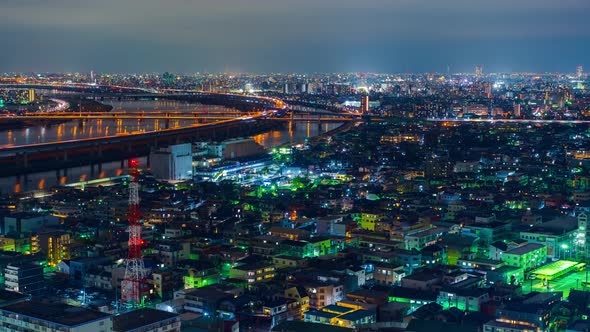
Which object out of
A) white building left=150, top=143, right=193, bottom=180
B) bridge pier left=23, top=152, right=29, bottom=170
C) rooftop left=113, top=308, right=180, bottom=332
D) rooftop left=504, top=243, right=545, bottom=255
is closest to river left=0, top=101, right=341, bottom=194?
bridge pier left=23, top=152, right=29, bottom=170

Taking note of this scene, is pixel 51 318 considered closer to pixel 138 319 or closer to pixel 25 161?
pixel 138 319

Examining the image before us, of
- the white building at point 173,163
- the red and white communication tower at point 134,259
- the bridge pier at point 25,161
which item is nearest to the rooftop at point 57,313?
the red and white communication tower at point 134,259

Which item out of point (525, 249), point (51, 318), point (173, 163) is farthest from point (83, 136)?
point (51, 318)

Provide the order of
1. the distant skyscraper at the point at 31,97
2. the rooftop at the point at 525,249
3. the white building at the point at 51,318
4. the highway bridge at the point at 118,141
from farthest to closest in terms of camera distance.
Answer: the distant skyscraper at the point at 31,97 < the highway bridge at the point at 118,141 < the rooftop at the point at 525,249 < the white building at the point at 51,318

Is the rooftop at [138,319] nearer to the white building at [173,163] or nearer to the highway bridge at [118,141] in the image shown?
the white building at [173,163]

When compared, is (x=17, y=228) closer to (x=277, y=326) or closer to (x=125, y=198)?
(x=125, y=198)

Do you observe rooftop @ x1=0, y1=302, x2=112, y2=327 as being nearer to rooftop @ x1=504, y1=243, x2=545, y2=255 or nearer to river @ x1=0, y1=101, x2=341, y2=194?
rooftop @ x1=504, y1=243, x2=545, y2=255
